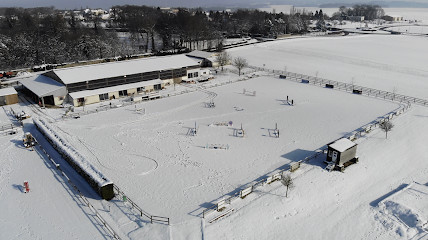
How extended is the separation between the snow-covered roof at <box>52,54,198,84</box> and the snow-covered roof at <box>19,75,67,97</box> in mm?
1033

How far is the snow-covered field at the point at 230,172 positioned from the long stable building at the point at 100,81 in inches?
114

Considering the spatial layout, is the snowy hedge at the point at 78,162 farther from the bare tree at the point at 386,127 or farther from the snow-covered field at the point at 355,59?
the snow-covered field at the point at 355,59

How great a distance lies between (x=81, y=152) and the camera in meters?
A: 26.0

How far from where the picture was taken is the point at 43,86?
125ft

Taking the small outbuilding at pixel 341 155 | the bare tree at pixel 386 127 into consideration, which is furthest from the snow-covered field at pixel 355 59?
the small outbuilding at pixel 341 155

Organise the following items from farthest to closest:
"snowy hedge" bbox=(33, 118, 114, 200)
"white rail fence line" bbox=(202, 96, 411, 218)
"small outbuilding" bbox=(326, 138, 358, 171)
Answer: "small outbuilding" bbox=(326, 138, 358, 171)
"snowy hedge" bbox=(33, 118, 114, 200)
"white rail fence line" bbox=(202, 96, 411, 218)

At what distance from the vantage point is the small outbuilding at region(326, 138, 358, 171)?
76.4 feet

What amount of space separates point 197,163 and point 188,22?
190ft

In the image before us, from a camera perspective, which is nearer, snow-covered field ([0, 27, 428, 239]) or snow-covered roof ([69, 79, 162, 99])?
snow-covered field ([0, 27, 428, 239])

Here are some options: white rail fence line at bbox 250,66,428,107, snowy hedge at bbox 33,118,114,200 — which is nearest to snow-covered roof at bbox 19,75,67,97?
snowy hedge at bbox 33,118,114,200

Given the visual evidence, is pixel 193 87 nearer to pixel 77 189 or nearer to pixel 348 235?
pixel 77 189

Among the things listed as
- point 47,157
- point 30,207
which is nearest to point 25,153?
point 47,157

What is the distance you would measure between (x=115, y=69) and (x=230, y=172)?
24.9 metres

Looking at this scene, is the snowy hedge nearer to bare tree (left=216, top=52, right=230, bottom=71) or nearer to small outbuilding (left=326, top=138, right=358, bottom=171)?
small outbuilding (left=326, top=138, right=358, bottom=171)
